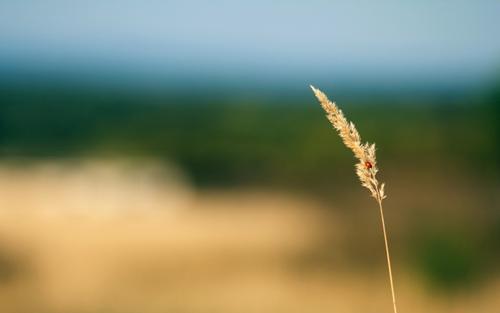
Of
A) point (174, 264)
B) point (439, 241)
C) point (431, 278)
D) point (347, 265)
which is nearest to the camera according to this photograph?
point (431, 278)

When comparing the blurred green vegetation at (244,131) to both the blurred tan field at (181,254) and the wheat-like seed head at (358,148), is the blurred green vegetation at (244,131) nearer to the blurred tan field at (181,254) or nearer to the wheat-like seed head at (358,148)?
the blurred tan field at (181,254)

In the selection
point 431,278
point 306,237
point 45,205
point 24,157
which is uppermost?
point 24,157

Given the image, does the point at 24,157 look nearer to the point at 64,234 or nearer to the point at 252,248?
the point at 64,234

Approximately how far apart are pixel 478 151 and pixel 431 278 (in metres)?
12.2

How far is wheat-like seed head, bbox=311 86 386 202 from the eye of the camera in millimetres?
1785

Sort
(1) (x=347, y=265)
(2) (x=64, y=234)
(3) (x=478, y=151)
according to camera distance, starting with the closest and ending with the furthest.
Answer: (1) (x=347, y=265), (2) (x=64, y=234), (3) (x=478, y=151)

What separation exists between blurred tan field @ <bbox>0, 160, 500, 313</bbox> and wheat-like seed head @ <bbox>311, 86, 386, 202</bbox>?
890 cm

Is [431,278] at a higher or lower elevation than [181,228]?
lower

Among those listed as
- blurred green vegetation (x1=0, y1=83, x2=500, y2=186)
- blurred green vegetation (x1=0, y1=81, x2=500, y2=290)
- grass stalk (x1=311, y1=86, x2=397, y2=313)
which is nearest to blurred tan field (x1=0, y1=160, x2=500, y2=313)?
blurred green vegetation (x1=0, y1=81, x2=500, y2=290)

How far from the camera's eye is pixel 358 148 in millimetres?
1795

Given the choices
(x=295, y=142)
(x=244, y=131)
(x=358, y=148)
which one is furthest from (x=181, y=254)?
(x=244, y=131)

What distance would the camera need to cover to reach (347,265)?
19031 mm

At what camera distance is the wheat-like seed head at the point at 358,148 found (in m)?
1.79

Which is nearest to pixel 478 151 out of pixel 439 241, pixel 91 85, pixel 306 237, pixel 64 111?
pixel 306 237
